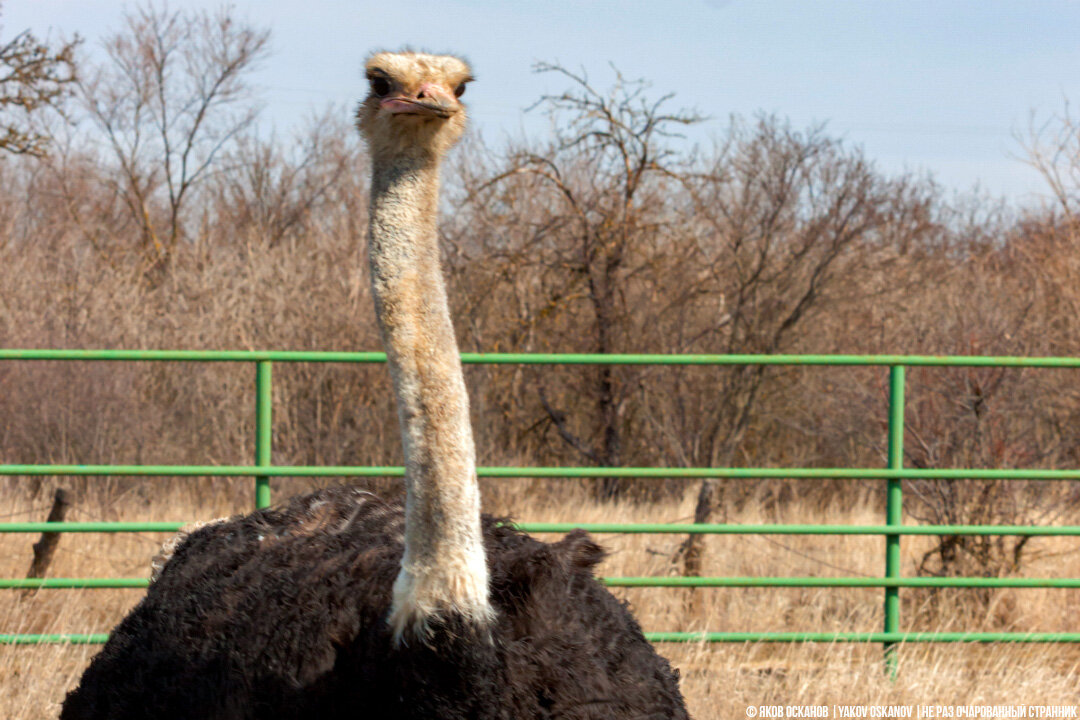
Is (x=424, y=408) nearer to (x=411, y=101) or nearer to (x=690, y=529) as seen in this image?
(x=411, y=101)

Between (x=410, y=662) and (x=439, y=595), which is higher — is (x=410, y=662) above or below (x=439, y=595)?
below

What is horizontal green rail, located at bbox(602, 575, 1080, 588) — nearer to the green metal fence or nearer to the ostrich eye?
the green metal fence

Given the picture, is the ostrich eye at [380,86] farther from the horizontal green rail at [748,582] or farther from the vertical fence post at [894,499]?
the vertical fence post at [894,499]

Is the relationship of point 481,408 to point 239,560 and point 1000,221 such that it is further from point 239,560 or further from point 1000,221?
point 1000,221

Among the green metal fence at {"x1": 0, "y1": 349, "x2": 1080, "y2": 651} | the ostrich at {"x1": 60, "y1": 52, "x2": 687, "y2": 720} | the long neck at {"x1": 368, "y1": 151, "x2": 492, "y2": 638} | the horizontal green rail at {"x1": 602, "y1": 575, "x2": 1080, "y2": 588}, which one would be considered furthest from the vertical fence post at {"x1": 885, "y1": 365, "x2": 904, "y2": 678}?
the long neck at {"x1": 368, "y1": 151, "x2": 492, "y2": 638}

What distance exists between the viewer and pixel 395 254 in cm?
197

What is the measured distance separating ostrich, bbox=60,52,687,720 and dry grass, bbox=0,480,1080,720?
152cm

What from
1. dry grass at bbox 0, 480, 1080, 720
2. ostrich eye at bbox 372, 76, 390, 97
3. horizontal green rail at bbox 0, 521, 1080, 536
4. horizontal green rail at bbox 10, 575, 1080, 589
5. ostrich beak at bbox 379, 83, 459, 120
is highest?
ostrich eye at bbox 372, 76, 390, 97

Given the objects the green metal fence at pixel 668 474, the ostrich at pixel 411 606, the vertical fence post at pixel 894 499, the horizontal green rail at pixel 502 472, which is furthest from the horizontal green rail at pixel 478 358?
the ostrich at pixel 411 606

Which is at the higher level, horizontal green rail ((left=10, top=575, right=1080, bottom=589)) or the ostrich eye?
the ostrich eye

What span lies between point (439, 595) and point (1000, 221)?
22.8 m

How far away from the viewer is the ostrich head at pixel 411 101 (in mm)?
1922

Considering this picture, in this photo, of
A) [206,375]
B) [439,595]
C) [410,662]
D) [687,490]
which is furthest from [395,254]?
[206,375]

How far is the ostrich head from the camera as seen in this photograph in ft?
6.31
